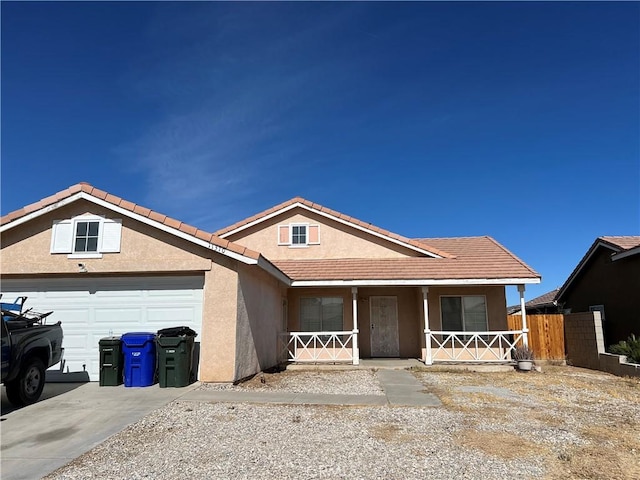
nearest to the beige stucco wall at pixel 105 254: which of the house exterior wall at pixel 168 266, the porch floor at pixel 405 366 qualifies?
the house exterior wall at pixel 168 266

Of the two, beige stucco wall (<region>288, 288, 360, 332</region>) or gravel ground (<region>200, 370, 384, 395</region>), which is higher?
beige stucco wall (<region>288, 288, 360, 332</region>)

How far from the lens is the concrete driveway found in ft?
16.9

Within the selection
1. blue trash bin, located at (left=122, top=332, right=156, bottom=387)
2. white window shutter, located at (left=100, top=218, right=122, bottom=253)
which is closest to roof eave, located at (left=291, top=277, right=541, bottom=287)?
white window shutter, located at (left=100, top=218, right=122, bottom=253)

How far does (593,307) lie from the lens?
Result: 61.2 ft

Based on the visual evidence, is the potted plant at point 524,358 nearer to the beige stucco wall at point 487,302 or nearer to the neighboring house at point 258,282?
the neighboring house at point 258,282

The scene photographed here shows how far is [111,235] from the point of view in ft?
34.3

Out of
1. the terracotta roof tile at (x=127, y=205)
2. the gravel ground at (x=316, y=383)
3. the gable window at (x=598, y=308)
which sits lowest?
the gravel ground at (x=316, y=383)

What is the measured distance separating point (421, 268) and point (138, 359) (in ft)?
30.0

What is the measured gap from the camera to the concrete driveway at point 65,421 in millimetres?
5141

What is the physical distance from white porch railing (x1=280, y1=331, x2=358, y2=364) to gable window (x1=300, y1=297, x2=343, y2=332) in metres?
0.31

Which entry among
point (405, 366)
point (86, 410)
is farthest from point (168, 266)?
point (405, 366)

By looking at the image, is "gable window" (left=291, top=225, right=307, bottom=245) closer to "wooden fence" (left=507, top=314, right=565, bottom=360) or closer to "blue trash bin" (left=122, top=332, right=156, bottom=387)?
"blue trash bin" (left=122, top=332, right=156, bottom=387)

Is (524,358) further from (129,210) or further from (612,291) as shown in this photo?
(129,210)

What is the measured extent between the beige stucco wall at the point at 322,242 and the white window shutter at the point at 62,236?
7.10 meters
